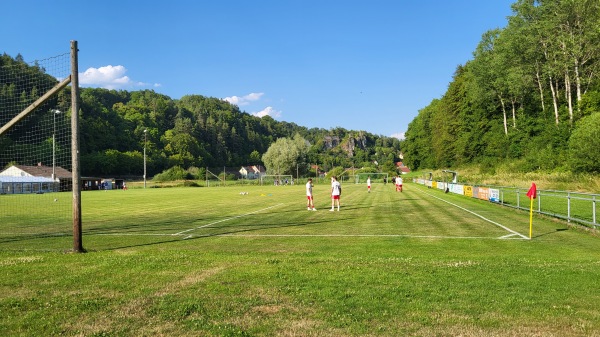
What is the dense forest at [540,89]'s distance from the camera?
3950cm

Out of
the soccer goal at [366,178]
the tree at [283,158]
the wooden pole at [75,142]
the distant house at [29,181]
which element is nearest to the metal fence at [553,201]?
the wooden pole at [75,142]

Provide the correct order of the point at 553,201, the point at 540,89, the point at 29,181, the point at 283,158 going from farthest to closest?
1. the point at 283,158
2. the point at 29,181
3. the point at 540,89
4. the point at 553,201

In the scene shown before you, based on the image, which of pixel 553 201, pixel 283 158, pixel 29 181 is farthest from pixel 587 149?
pixel 283 158

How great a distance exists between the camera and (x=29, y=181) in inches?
2397

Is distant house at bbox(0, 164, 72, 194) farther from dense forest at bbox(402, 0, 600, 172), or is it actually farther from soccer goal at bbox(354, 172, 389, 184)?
soccer goal at bbox(354, 172, 389, 184)

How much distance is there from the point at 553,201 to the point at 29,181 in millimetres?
65049

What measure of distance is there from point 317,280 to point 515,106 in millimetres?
64925

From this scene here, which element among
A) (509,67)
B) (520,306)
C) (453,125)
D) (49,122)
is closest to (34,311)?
(520,306)

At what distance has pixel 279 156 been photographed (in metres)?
115

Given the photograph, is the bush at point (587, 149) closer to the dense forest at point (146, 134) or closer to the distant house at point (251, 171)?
the dense forest at point (146, 134)

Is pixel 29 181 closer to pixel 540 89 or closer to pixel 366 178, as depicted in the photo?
pixel 540 89

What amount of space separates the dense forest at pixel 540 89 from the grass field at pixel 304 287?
98.4ft

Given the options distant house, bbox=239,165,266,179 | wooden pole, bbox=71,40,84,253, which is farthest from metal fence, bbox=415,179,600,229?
distant house, bbox=239,165,266,179

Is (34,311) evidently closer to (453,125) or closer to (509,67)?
(509,67)
